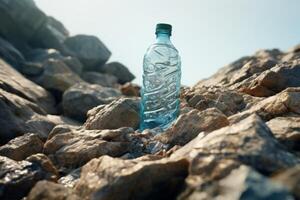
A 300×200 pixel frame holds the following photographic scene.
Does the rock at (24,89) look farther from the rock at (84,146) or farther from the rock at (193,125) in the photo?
the rock at (193,125)

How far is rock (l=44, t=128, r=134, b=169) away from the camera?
17.9 ft

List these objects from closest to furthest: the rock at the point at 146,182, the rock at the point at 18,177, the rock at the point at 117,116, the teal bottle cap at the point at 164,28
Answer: the rock at the point at 146,182 → the rock at the point at 18,177 → the teal bottle cap at the point at 164,28 → the rock at the point at 117,116

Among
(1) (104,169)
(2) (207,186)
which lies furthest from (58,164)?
(2) (207,186)

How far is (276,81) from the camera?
23.0 feet

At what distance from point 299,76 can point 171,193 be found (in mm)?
4431

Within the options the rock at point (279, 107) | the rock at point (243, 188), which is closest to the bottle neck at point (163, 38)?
the rock at point (279, 107)

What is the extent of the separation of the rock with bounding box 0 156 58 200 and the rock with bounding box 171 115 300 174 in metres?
1.82

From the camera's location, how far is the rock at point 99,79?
2165 cm

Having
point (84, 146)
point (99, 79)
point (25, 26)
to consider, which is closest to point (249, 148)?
point (84, 146)

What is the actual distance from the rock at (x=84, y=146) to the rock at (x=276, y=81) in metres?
2.42

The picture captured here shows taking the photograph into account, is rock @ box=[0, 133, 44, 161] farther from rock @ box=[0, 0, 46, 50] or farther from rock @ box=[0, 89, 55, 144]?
rock @ box=[0, 0, 46, 50]

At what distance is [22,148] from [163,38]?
2.58 m

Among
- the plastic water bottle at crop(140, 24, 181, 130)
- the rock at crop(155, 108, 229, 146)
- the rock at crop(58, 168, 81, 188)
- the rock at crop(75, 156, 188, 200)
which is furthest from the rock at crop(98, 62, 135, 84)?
the rock at crop(75, 156, 188, 200)

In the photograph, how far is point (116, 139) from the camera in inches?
224
